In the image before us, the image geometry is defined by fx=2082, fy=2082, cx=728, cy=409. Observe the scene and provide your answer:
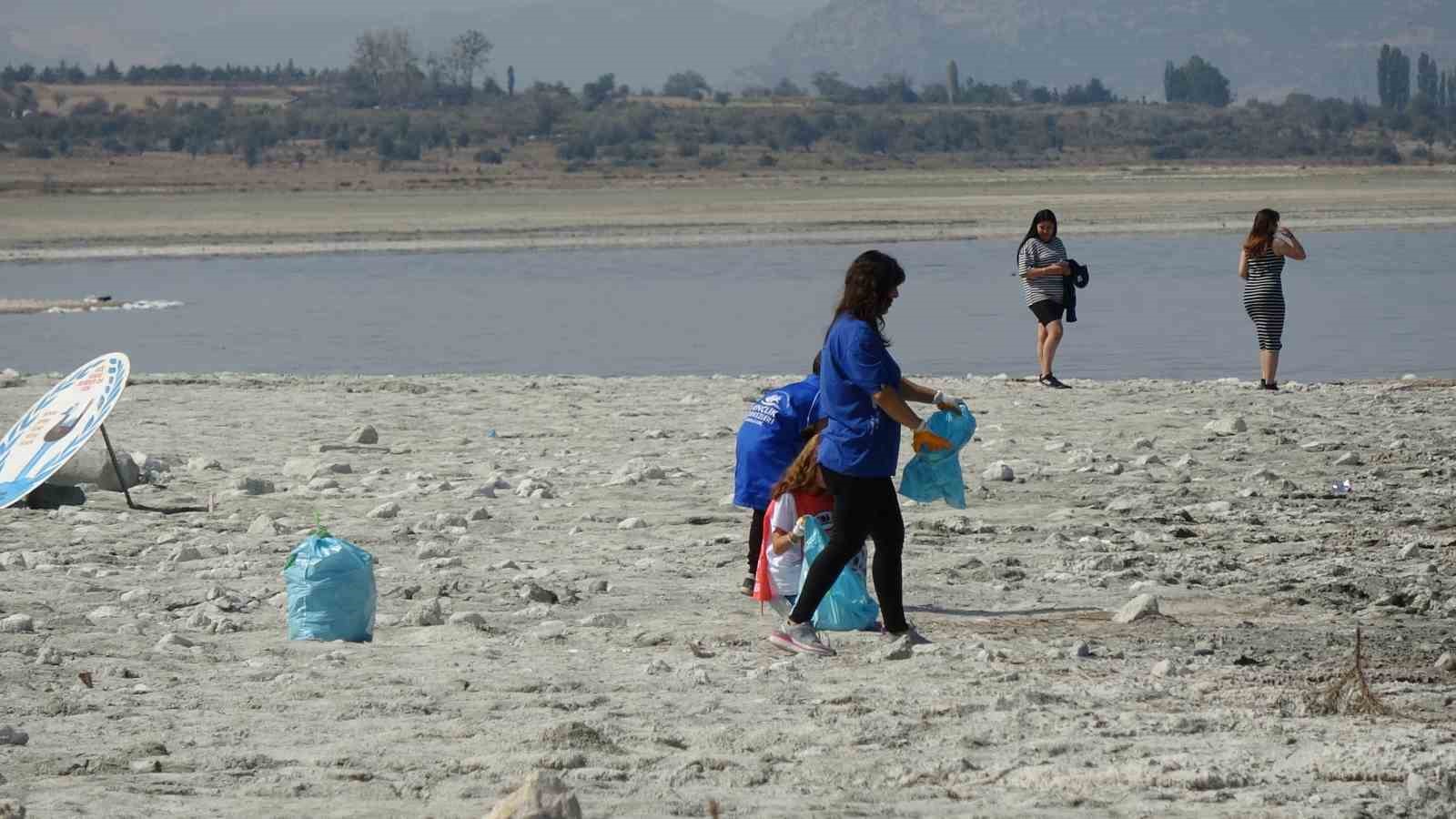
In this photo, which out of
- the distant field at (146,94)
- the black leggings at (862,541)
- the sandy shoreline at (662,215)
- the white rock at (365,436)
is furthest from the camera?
the distant field at (146,94)

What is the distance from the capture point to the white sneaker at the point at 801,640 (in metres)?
7.18

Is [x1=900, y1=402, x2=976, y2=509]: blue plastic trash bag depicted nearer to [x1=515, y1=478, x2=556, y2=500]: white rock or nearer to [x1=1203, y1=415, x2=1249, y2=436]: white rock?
[x1=515, y1=478, x2=556, y2=500]: white rock

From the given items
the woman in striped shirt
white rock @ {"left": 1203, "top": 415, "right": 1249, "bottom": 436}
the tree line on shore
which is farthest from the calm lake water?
the tree line on shore

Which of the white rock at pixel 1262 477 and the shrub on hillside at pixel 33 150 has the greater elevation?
the shrub on hillside at pixel 33 150

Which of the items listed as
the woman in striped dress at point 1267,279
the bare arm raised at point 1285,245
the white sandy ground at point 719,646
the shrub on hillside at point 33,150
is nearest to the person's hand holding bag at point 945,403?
the white sandy ground at point 719,646

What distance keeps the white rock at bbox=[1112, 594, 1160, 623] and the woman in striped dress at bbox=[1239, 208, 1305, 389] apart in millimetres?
8118

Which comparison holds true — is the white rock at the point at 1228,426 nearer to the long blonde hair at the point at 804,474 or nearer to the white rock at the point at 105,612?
the long blonde hair at the point at 804,474

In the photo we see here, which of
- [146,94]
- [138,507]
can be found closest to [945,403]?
[138,507]

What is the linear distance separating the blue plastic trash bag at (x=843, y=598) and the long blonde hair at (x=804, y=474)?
125 millimetres

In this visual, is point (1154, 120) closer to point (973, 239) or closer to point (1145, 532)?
point (973, 239)

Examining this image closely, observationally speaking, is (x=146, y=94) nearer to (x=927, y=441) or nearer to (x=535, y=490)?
(x=535, y=490)

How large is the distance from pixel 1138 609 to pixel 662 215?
4314 centimetres

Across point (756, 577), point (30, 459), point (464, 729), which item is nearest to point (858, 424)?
point (756, 577)

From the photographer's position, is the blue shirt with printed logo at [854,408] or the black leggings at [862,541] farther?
the black leggings at [862,541]
